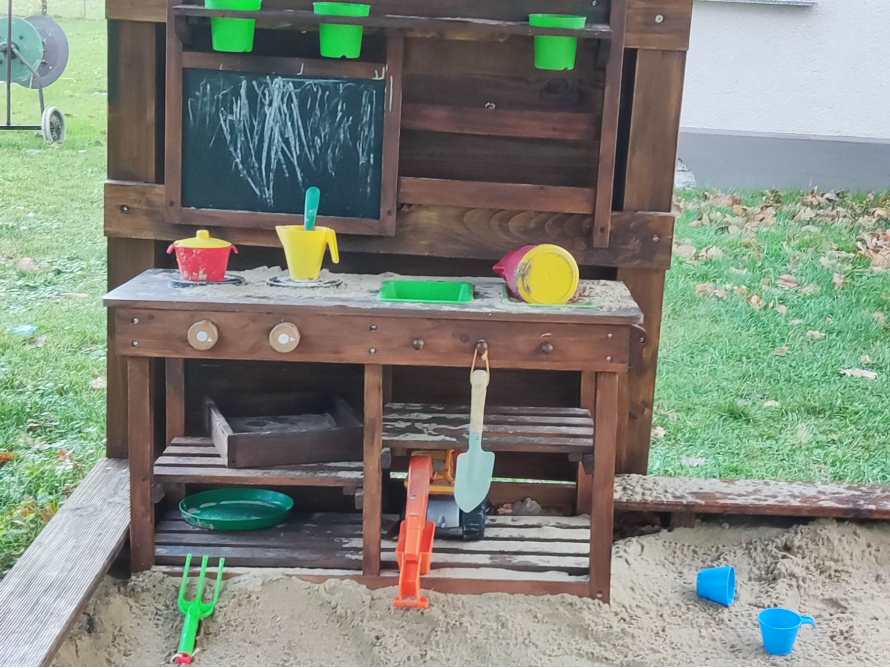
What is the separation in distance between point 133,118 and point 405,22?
2.44ft

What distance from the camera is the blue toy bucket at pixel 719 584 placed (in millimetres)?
2176

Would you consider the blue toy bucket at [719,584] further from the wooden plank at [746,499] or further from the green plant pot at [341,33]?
the green plant pot at [341,33]

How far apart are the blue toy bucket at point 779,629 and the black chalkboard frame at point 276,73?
122 centimetres

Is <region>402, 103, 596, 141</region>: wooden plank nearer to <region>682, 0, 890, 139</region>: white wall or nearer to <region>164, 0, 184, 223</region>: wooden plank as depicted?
<region>164, 0, 184, 223</region>: wooden plank

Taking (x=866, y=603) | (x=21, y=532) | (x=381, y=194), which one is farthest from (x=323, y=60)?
(x=866, y=603)

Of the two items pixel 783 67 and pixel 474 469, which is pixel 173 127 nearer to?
pixel 474 469

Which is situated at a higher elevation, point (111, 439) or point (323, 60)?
point (323, 60)

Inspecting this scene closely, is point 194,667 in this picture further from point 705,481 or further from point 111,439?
point 705,481

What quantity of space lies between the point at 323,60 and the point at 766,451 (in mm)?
2005

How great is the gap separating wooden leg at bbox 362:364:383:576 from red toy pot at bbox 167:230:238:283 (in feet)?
1.39

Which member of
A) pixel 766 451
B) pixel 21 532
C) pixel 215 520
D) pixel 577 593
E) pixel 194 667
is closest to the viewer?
pixel 194 667

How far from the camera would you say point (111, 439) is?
2600 millimetres

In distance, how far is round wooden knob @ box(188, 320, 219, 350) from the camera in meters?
1.98

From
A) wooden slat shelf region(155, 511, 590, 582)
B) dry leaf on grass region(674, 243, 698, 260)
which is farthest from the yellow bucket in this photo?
dry leaf on grass region(674, 243, 698, 260)
